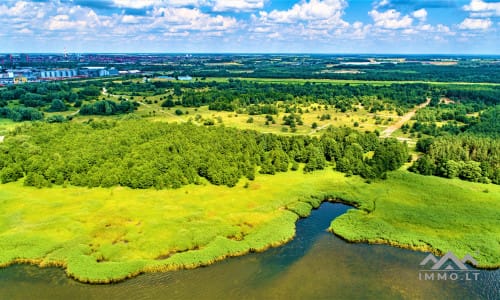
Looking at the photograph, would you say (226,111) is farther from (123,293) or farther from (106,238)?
(123,293)

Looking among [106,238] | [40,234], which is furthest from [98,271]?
[40,234]

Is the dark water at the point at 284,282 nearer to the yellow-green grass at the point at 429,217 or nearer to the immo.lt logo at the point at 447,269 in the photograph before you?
the immo.lt logo at the point at 447,269

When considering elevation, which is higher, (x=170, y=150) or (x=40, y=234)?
(x=170, y=150)

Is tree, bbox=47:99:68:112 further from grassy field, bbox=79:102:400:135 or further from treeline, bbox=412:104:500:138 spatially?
treeline, bbox=412:104:500:138

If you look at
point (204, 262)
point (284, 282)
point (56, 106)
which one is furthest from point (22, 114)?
point (284, 282)

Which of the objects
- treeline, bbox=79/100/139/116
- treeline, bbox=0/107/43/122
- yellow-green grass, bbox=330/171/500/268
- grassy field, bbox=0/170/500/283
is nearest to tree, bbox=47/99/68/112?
treeline, bbox=79/100/139/116

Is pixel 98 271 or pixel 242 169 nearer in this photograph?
pixel 98 271

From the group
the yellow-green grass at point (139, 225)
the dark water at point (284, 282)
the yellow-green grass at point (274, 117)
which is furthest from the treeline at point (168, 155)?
the yellow-green grass at point (274, 117)
